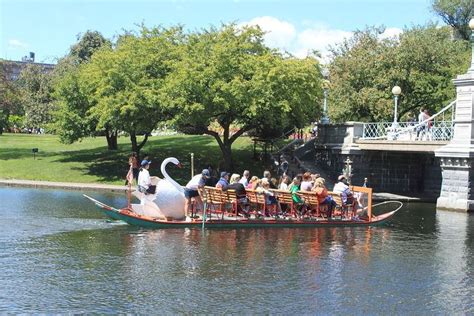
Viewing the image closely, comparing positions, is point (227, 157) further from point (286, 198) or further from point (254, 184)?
point (286, 198)

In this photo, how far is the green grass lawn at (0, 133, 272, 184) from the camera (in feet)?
134

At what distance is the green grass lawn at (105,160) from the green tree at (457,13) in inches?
1015

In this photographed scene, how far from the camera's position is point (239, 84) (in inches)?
1435

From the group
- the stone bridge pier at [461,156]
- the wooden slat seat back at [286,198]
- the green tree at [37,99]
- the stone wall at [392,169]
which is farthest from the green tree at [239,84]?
the green tree at [37,99]

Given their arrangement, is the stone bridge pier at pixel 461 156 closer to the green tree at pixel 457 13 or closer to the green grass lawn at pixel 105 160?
the green grass lawn at pixel 105 160

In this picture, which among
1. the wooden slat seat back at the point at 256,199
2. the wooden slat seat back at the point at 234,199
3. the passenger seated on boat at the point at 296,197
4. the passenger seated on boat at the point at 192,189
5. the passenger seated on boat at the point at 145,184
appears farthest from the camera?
the passenger seated on boat at the point at 296,197

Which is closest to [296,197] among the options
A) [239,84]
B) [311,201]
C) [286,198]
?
[286,198]

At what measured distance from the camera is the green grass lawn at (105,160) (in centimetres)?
4088

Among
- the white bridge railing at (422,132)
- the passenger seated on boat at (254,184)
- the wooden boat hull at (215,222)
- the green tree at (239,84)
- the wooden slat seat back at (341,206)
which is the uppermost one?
the green tree at (239,84)

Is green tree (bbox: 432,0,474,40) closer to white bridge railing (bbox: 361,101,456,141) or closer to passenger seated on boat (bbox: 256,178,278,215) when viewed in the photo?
white bridge railing (bbox: 361,101,456,141)

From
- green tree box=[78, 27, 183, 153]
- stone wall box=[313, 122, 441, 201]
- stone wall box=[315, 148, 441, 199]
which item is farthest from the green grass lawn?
stone wall box=[315, 148, 441, 199]

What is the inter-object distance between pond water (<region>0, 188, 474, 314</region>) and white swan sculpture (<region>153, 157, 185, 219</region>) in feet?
3.83

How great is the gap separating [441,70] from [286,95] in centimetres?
1308

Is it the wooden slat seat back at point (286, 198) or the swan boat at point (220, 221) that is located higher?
the wooden slat seat back at point (286, 198)
